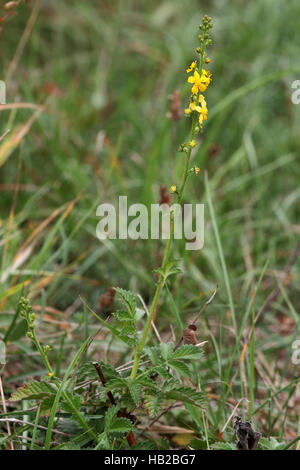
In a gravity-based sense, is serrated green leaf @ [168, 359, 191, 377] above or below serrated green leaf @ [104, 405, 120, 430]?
above

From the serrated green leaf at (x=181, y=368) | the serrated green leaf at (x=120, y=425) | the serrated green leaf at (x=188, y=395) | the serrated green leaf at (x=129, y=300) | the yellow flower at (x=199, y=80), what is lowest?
the serrated green leaf at (x=120, y=425)

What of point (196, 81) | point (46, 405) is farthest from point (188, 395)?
point (196, 81)

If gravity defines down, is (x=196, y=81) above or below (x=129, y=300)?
above

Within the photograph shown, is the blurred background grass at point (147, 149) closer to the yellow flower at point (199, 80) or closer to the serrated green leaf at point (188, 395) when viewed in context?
the serrated green leaf at point (188, 395)

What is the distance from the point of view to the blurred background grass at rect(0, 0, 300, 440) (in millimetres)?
2096

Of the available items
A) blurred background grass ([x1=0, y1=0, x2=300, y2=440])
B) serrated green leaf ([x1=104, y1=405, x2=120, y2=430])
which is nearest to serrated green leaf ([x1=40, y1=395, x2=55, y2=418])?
serrated green leaf ([x1=104, y1=405, x2=120, y2=430])

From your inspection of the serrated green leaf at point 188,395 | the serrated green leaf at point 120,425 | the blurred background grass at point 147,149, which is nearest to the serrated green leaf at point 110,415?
the serrated green leaf at point 120,425

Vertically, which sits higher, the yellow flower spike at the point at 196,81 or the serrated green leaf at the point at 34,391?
the yellow flower spike at the point at 196,81

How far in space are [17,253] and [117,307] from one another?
1.37ft

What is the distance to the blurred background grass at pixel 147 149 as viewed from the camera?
6.88 ft

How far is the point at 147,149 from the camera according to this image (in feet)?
9.26

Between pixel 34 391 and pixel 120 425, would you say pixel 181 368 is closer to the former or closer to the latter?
pixel 120 425

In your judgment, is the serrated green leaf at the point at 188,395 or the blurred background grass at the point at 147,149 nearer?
the serrated green leaf at the point at 188,395

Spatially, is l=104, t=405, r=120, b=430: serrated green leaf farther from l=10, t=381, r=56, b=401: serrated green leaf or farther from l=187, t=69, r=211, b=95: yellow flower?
l=187, t=69, r=211, b=95: yellow flower
